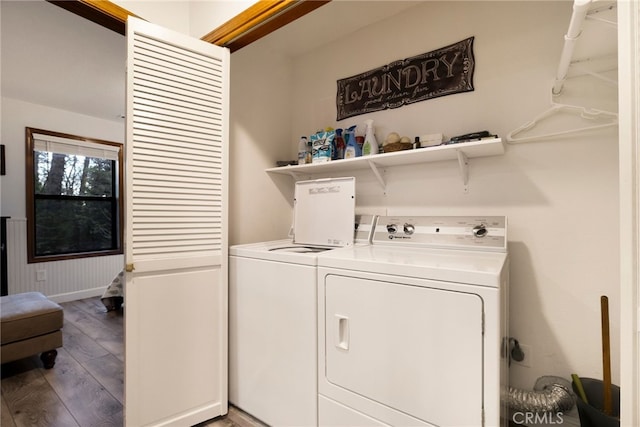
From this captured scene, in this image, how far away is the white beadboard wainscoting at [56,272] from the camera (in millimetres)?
3699

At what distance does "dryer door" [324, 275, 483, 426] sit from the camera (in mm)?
1062

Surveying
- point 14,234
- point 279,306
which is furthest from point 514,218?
point 14,234

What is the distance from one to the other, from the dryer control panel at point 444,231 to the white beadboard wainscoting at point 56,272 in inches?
174

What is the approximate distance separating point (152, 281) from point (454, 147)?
5.55 ft

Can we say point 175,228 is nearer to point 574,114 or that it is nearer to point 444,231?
point 444,231

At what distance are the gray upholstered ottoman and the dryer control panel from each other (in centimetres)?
259

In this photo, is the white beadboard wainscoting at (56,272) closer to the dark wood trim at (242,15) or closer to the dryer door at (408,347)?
the dark wood trim at (242,15)

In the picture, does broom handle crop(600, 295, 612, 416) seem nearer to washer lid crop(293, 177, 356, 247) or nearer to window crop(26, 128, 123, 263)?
washer lid crop(293, 177, 356, 247)

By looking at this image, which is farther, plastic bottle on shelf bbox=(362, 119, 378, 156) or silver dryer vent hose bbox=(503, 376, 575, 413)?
plastic bottle on shelf bbox=(362, 119, 378, 156)

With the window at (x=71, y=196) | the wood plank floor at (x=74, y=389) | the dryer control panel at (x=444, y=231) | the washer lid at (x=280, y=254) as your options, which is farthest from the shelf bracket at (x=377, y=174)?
the window at (x=71, y=196)

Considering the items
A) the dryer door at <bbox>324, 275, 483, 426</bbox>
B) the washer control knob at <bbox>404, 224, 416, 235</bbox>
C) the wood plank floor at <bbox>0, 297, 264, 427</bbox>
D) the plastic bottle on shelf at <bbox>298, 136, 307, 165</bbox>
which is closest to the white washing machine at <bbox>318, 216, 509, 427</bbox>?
the dryer door at <bbox>324, 275, 483, 426</bbox>

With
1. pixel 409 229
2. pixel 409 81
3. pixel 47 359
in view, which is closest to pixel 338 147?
pixel 409 81

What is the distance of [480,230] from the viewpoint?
1.59 meters

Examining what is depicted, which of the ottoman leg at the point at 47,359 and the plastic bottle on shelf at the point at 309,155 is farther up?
the plastic bottle on shelf at the point at 309,155
